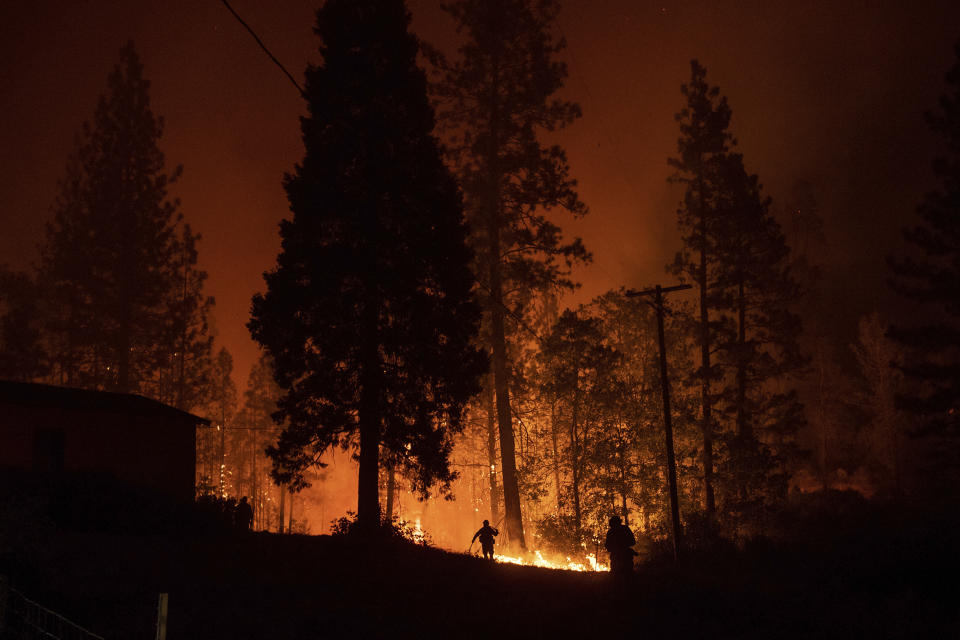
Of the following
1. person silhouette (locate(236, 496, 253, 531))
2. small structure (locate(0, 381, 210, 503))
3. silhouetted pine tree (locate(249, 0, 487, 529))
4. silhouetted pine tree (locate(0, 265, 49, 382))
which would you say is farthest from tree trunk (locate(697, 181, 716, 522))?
silhouetted pine tree (locate(0, 265, 49, 382))

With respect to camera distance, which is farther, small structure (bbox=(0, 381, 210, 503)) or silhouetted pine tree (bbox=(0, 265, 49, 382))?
silhouetted pine tree (bbox=(0, 265, 49, 382))

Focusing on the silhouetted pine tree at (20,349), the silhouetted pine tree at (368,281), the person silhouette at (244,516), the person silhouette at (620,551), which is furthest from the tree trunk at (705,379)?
the silhouetted pine tree at (20,349)

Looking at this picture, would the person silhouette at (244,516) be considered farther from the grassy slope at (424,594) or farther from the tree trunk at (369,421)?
the tree trunk at (369,421)

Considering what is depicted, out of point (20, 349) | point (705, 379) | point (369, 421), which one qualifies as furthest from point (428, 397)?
point (20, 349)

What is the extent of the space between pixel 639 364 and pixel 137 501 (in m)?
29.0

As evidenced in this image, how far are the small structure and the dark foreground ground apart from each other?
7.20m

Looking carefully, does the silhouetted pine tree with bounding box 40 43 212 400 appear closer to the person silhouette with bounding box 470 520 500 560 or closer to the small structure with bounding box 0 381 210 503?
the small structure with bounding box 0 381 210 503

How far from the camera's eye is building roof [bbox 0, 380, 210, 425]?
2098 centimetres

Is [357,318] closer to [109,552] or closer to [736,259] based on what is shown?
[109,552]

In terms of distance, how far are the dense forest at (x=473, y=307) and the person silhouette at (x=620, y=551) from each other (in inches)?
231

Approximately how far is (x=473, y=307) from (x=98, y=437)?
46.6 ft

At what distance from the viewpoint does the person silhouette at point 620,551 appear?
45.2ft

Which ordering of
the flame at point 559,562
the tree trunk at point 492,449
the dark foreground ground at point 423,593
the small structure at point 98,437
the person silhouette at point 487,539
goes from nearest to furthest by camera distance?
the dark foreground ground at point 423,593 < the person silhouette at point 487,539 < the small structure at point 98,437 < the flame at point 559,562 < the tree trunk at point 492,449

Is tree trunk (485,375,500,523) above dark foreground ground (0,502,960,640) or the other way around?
above
